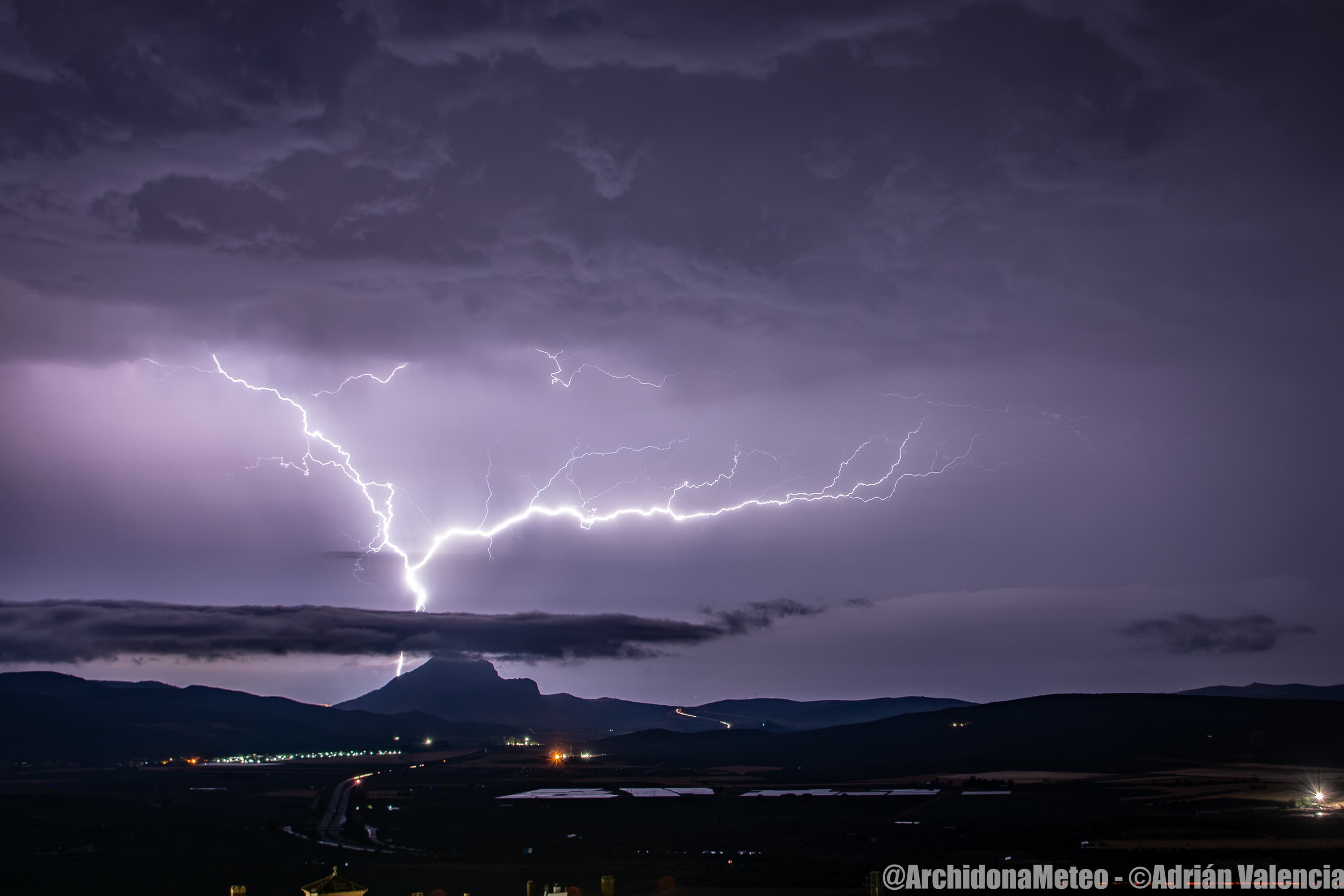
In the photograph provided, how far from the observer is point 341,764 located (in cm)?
19562

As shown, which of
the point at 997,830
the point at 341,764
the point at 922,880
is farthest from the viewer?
the point at 341,764

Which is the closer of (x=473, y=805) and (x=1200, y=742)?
(x=473, y=805)

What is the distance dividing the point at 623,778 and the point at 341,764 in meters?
73.0

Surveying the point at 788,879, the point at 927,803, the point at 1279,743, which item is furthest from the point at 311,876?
the point at 1279,743

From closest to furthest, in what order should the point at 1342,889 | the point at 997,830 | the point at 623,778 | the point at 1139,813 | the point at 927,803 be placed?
the point at 1342,889 < the point at 997,830 < the point at 1139,813 < the point at 927,803 < the point at 623,778

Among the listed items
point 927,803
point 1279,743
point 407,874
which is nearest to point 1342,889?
point 407,874

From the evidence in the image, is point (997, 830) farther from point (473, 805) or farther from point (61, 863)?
point (61, 863)

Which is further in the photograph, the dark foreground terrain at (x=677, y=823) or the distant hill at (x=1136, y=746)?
Answer: the distant hill at (x=1136, y=746)

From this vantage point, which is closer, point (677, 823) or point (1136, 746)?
point (677, 823)

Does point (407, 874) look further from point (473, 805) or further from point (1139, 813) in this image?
point (1139, 813)

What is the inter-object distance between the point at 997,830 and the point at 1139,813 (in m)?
16.7

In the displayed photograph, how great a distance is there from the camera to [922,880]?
5116 centimetres

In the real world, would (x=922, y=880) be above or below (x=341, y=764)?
above

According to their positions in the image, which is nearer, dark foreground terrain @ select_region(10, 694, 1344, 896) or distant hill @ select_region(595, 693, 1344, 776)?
dark foreground terrain @ select_region(10, 694, 1344, 896)
